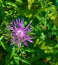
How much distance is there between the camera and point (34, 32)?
5.08 ft

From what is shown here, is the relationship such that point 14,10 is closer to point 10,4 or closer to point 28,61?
point 10,4

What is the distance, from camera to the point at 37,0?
1.77 m

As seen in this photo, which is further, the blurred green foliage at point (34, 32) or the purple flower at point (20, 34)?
the blurred green foliage at point (34, 32)

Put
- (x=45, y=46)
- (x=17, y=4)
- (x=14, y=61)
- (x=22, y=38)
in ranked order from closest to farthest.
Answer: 1. (x=22, y=38)
2. (x=14, y=61)
3. (x=45, y=46)
4. (x=17, y=4)

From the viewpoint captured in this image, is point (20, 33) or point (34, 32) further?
point (34, 32)

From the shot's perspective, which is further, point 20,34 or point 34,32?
point 34,32

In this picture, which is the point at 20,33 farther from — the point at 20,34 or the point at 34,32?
the point at 34,32

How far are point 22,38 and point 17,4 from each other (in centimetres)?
45

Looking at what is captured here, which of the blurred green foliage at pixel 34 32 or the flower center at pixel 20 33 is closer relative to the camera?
the flower center at pixel 20 33

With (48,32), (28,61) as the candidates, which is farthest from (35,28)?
(28,61)

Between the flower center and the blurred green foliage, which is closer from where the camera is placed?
the flower center

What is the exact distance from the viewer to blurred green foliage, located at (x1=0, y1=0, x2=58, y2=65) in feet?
4.96

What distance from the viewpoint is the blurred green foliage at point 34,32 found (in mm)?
1511

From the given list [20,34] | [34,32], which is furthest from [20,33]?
[34,32]
